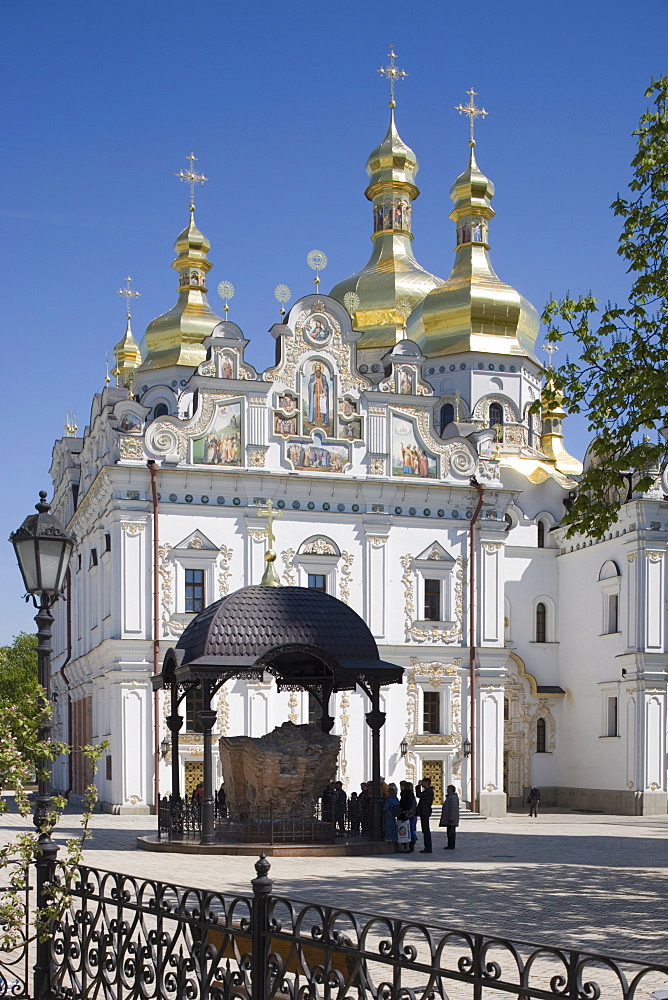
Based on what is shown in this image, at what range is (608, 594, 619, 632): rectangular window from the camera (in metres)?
36.4

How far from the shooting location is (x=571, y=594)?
38656 mm

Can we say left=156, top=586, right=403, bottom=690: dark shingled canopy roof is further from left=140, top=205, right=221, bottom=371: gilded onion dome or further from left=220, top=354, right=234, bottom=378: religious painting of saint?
left=140, top=205, right=221, bottom=371: gilded onion dome

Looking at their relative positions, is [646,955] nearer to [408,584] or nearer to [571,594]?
[408,584]

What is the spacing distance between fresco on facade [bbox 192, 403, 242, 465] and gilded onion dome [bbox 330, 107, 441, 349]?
49.1 ft

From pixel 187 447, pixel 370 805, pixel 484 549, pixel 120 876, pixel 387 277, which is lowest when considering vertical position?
pixel 370 805

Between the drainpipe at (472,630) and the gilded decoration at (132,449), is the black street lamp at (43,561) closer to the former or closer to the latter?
the gilded decoration at (132,449)

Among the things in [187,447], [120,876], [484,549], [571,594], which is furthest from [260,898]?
[571,594]

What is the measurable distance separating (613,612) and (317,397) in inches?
418

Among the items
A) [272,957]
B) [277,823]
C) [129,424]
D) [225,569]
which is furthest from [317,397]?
[272,957]

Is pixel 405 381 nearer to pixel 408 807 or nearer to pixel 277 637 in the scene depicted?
pixel 277 637

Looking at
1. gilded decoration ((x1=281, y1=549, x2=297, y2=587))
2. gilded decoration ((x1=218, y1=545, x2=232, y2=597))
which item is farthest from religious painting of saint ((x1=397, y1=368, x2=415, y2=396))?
gilded decoration ((x1=218, y1=545, x2=232, y2=597))

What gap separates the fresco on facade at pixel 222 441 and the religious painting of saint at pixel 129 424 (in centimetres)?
143

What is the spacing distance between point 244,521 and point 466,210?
18303 mm

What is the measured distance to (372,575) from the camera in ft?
108
